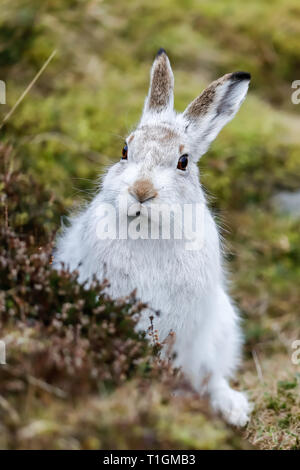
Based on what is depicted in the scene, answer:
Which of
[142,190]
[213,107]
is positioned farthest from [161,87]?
[142,190]

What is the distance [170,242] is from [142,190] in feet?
1.91

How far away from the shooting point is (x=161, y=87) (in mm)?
4801

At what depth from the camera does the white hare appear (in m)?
4.14

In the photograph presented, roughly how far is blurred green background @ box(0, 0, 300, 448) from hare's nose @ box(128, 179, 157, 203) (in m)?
1.82

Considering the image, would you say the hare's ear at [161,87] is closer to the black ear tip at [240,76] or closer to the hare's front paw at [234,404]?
the black ear tip at [240,76]

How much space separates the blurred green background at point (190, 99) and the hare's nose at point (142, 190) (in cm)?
182

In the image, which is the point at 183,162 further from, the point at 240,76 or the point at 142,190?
the point at 240,76

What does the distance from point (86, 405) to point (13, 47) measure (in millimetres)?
5946

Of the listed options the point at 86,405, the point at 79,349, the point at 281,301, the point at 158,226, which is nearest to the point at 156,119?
the point at 158,226

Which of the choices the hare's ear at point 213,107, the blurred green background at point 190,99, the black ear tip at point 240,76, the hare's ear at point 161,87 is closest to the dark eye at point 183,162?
the hare's ear at point 213,107

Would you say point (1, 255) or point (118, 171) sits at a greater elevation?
point (118, 171)

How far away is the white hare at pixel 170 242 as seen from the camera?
4.14m

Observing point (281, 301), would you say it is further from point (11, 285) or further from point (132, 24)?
point (132, 24)
